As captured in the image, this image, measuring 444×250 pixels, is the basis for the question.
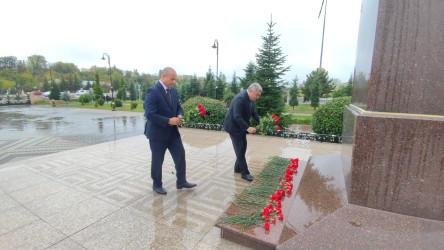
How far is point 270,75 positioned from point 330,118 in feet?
11.9

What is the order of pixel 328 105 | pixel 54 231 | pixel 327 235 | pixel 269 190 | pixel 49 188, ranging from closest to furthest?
1. pixel 327 235
2. pixel 54 231
3. pixel 269 190
4. pixel 49 188
5. pixel 328 105

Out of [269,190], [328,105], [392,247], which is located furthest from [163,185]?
[328,105]

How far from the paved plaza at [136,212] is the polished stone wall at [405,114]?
235mm

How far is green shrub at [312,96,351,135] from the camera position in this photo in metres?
7.07

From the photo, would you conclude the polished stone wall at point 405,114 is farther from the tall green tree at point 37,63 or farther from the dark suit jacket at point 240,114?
the tall green tree at point 37,63

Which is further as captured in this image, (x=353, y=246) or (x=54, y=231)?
(x=54, y=231)

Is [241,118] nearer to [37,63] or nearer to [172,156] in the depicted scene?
[172,156]

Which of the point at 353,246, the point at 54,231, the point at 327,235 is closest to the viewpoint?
the point at 353,246

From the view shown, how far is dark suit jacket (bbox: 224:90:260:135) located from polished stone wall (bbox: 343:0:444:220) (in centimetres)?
182

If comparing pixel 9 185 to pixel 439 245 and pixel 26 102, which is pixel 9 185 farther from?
pixel 26 102

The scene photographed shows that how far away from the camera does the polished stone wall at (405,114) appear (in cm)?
176

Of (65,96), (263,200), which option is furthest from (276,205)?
(65,96)

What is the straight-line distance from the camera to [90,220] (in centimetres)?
264

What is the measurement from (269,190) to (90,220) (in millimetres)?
2304
